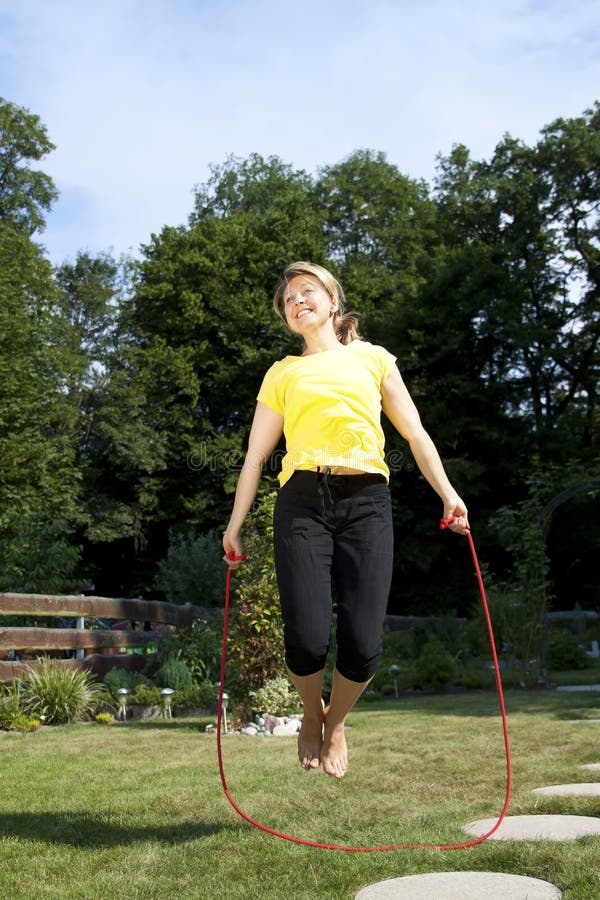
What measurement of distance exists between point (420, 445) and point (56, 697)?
648 centimetres

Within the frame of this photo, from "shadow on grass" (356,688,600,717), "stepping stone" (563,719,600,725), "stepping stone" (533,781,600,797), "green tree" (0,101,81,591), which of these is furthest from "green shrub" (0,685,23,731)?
"stepping stone" (533,781,600,797)

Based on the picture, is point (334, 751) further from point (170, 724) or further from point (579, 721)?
point (170, 724)

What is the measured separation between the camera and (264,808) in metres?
4.36

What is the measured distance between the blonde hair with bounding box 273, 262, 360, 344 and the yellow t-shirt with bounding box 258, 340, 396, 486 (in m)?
0.15

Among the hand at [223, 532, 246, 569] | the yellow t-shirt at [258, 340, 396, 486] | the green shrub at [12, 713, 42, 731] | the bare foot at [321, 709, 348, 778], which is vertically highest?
the yellow t-shirt at [258, 340, 396, 486]

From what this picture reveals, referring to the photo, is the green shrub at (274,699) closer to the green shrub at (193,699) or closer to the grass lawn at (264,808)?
the grass lawn at (264,808)

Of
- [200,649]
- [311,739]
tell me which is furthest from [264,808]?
[200,649]

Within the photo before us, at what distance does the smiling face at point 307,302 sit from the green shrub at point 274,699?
17.3ft

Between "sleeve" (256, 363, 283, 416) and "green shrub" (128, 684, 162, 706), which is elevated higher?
"sleeve" (256, 363, 283, 416)

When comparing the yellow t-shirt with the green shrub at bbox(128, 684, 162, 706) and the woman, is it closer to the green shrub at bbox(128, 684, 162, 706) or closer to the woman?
the woman

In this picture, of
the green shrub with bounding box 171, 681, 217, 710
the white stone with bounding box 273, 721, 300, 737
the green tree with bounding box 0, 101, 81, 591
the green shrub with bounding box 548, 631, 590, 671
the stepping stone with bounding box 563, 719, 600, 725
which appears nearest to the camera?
the stepping stone with bounding box 563, 719, 600, 725

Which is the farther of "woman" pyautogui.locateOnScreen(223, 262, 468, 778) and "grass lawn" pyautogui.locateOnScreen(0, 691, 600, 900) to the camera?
"woman" pyautogui.locateOnScreen(223, 262, 468, 778)

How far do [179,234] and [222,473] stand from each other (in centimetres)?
784

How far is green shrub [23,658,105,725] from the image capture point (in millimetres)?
9125
